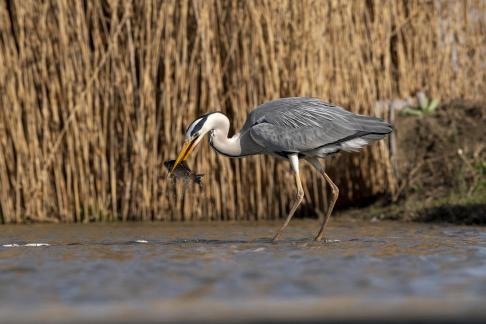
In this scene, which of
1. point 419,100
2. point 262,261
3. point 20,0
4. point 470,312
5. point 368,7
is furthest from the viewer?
point 419,100

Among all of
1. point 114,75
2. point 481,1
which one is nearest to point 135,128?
point 114,75

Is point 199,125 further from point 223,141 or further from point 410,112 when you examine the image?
point 410,112

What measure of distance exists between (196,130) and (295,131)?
67 cm

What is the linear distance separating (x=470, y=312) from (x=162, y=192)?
497 cm

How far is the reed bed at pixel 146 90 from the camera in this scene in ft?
25.1

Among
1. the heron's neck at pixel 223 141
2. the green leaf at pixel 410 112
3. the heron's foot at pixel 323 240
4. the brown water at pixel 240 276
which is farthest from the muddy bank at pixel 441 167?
the heron's neck at pixel 223 141

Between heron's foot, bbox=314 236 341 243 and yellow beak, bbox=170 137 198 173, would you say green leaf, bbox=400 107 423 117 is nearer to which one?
heron's foot, bbox=314 236 341 243

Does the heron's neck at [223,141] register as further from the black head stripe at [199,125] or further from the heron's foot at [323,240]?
the heron's foot at [323,240]

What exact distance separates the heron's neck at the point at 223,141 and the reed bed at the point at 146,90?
1.25m

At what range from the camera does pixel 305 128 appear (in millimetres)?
6309

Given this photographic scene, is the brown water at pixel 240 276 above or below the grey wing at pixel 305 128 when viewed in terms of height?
below

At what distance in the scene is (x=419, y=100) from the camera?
9008 mm

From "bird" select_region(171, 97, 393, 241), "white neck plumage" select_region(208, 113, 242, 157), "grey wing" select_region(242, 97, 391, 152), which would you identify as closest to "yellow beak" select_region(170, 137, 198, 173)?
"bird" select_region(171, 97, 393, 241)

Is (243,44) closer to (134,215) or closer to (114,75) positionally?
(114,75)
